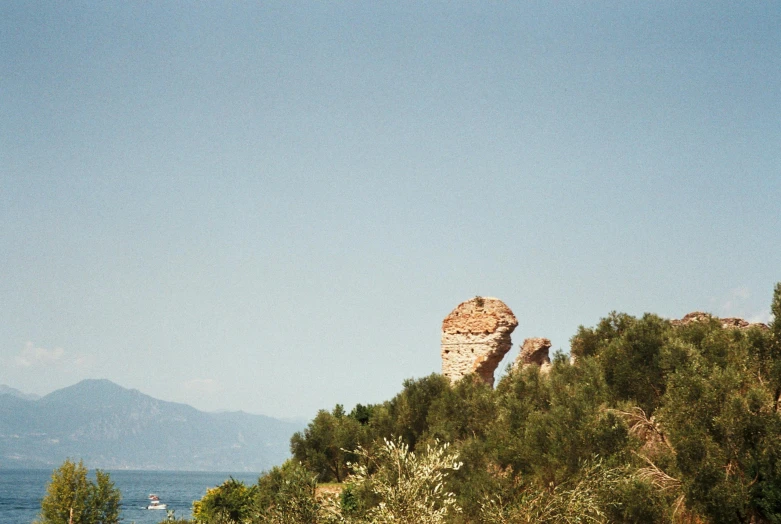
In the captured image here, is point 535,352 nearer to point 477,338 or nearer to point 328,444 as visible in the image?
point 477,338

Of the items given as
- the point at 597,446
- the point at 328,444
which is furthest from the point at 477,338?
the point at 597,446

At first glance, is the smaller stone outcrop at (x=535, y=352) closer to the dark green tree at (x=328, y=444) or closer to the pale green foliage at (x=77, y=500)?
the dark green tree at (x=328, y=444)

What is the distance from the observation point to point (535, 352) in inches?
1619

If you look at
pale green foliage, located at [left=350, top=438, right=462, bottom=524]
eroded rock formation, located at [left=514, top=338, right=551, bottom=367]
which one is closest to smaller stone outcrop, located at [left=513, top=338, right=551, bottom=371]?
eroded rock formation, located at [left=514, top=338, right=551, bottom=367]

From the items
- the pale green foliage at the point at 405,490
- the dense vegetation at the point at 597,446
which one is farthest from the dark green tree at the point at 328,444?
the pale green foliage at the point at 405,490

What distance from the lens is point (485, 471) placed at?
87.3 ft

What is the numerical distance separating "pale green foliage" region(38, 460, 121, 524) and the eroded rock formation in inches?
1100

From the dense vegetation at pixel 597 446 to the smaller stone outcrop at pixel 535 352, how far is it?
16.6 feet

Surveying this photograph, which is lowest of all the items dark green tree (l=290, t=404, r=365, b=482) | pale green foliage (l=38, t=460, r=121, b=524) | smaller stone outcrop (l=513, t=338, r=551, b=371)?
pale green foliage (l=38, t=460, r=121, b=524)

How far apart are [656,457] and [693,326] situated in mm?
8246

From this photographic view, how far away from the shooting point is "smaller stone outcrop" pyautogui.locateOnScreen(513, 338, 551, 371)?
41000 mm

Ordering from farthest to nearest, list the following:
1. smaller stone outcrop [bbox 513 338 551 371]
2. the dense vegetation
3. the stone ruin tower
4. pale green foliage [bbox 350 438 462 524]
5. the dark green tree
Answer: smaller stone outcrop [bbox 513 338 551 371], the stone ruin tower, the dark green tree, the dense vegetation, pale green foliage [bbox 350 438 462 524]

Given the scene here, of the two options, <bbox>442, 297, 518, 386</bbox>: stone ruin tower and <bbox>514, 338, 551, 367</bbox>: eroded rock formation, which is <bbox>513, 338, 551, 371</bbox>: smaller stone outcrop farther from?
<bbox>442, 297, 518, 386</bbox>: stone ruin tower

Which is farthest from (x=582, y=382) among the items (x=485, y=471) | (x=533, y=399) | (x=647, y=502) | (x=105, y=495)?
(x=105, y=495)
